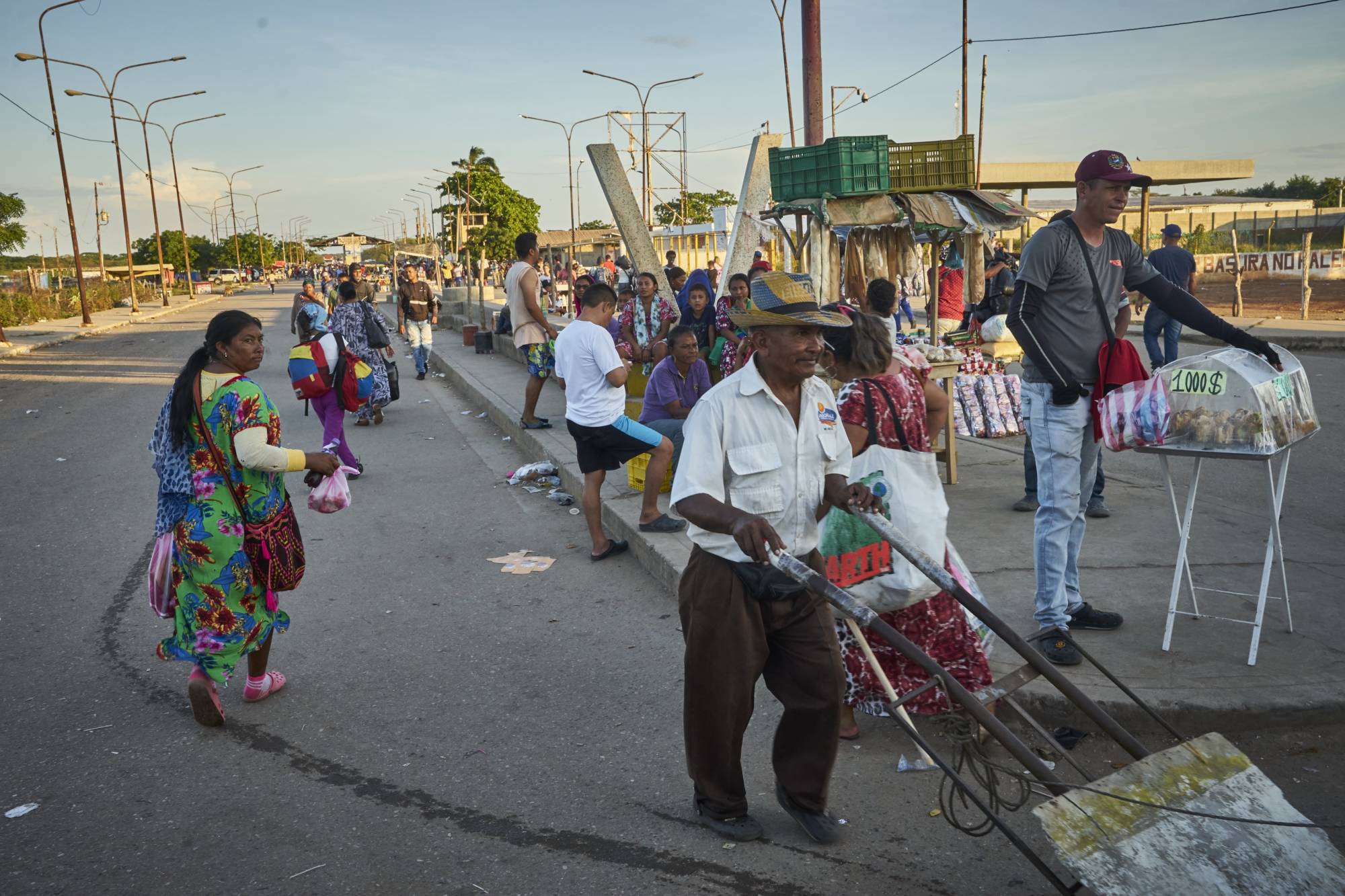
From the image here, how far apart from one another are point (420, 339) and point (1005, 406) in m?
10.8

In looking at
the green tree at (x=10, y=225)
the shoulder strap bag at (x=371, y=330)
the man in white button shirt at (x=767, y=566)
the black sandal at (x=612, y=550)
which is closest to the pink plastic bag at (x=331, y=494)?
the man in white button shirt at (x=767, y=566)

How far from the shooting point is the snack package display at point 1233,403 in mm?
4059

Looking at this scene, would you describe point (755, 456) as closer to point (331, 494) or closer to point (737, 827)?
point (737, 827)

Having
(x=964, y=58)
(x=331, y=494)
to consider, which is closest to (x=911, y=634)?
(x=331, y=494)

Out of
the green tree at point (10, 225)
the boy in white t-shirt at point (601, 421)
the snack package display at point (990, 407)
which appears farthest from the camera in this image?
the green tree at point (10, 225)

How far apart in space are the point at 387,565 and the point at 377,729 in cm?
258

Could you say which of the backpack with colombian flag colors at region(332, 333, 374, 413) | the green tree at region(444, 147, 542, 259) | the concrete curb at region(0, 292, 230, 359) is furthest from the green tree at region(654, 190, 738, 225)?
the backpack with colombian flag colors at region(332, 333, 374, 413)

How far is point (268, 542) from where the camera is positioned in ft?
14.5

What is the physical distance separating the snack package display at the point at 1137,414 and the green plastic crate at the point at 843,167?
4.39 m

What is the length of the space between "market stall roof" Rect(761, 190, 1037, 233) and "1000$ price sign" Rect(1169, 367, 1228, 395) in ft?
14.2

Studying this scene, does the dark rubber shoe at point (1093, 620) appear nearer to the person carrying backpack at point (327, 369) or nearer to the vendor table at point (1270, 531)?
the vendor table at point (1270, 531)

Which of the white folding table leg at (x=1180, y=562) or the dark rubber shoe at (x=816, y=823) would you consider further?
the white folding table leg at (x=1180, y=562)

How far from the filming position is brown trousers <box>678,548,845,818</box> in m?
3.20

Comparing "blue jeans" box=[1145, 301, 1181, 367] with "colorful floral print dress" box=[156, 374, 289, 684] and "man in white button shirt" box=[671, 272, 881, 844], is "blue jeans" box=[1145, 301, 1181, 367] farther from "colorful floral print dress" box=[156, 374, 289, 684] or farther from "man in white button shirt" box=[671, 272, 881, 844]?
"colorful floral print dress" box=[156, 374, 289, 684]
